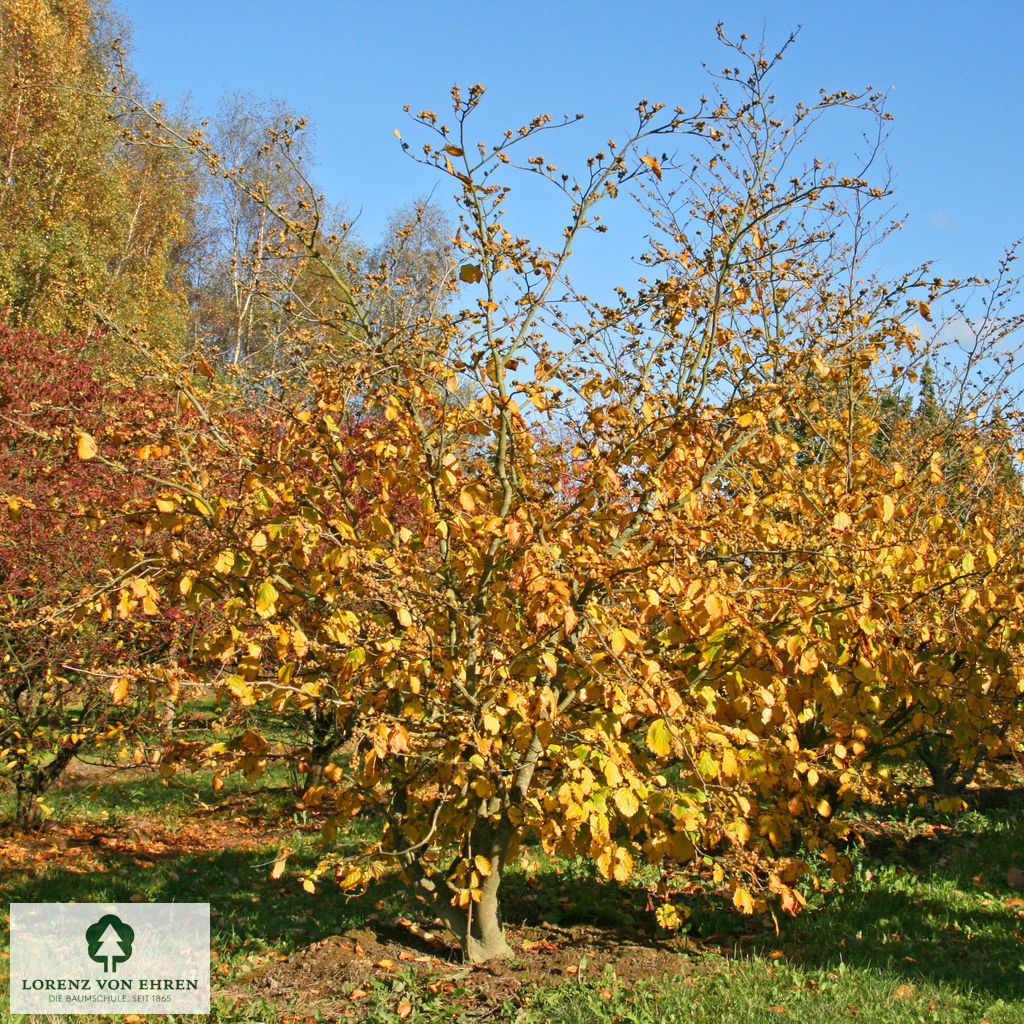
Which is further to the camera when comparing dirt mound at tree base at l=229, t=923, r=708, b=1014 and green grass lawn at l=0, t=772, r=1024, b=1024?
dirt mound at tree base at l=229, t=923, r=708, b=1014

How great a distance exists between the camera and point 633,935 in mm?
4422

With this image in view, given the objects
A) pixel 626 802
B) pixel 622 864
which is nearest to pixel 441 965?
pixel 622 864

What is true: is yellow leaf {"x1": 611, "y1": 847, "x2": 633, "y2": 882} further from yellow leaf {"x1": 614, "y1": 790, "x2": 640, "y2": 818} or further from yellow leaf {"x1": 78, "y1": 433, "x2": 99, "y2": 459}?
yellow leaf {"x1": 78, "y1": 433, "x2": 99, "y2": 459}

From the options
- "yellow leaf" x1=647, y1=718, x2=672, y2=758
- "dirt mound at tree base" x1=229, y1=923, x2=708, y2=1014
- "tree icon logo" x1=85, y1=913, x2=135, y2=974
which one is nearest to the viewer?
"yellow leaf" x1=647, y1=718, x2=672, y2=758

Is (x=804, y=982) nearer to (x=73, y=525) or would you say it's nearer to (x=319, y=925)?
(x=319, y=925)

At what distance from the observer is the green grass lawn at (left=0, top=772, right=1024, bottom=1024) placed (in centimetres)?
347

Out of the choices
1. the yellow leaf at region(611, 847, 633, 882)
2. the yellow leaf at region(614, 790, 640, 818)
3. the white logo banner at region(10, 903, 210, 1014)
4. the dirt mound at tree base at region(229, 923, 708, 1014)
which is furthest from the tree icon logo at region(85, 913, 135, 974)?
the yellow leaf at region(614, 790, 640, 818)

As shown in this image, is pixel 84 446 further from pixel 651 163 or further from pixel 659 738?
pixel 651 163

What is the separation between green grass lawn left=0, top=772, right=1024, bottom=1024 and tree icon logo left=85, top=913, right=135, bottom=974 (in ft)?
1.45

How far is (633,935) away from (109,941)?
2.65 metres

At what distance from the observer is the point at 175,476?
345cm

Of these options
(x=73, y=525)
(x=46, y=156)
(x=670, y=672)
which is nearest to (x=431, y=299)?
(x=670, y=672)

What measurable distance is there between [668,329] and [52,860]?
5.73m

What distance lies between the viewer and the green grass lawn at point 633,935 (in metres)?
3.47
